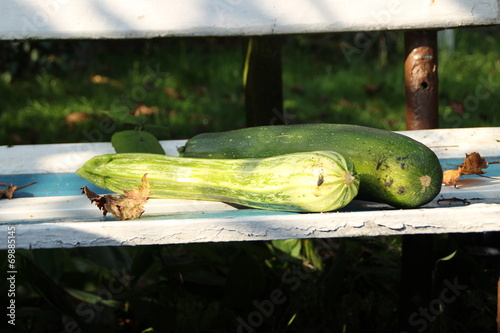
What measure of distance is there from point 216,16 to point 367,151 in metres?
0.96

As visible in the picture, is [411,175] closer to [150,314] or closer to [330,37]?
[150,314]

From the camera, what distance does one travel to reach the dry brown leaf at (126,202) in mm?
1790

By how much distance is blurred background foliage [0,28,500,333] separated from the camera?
245 cm

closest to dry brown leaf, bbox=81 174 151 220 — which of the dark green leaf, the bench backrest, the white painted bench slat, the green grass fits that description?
the white painted bench slat

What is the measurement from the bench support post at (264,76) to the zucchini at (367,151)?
Result: 73 cm

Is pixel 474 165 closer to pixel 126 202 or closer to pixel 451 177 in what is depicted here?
pixel 451 177

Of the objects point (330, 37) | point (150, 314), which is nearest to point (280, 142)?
point (150, 314)

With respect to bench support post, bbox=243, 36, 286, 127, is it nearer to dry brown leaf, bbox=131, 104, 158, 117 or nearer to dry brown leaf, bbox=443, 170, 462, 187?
dry brown leaf, bbox=443, 170, 462, 187

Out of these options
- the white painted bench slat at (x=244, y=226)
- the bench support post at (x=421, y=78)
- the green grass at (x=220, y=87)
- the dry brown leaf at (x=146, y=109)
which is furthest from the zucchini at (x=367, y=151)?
the dry brown leaf at (x=146, y=109)

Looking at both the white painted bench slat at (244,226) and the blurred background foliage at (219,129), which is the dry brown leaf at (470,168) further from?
the white painted bench slat at (244,226)

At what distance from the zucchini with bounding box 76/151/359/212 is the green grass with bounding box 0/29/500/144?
68.1 inches

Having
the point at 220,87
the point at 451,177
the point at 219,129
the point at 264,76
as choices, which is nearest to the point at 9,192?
the point at 264,76

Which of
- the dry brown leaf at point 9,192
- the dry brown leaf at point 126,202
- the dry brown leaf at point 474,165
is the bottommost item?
the dry brown leaf at point 126,202

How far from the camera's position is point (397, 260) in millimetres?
2949
